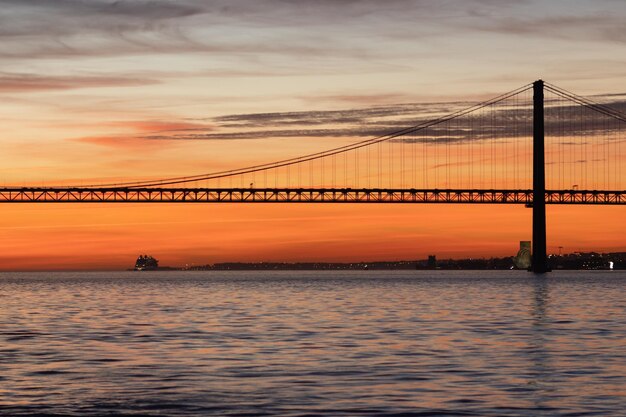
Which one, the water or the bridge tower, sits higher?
the bridge tower

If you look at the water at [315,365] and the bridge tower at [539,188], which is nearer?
the water at [315,365]

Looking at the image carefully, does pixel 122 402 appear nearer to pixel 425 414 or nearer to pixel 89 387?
pixel 89 387

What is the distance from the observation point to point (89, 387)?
934 inches

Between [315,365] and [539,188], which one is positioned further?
[539,188]

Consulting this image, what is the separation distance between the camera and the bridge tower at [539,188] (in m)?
118

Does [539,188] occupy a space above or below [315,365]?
above

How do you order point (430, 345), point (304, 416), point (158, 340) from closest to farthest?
1. point (304, 416)
2. point (430, 345)
3. point (158, 340)

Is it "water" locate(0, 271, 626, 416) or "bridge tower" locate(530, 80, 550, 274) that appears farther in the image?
"bridge tower" locate(530, 80, 550, 274)

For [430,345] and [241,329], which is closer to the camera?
[430,345]

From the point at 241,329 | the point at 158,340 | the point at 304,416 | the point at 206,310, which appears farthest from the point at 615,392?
the point at 206,310

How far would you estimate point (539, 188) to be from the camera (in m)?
118

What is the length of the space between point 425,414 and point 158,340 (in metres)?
17.6

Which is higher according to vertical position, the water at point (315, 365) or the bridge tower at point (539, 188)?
the bridge tower at point (539, 188)

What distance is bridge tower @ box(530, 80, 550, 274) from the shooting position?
4660 inches
